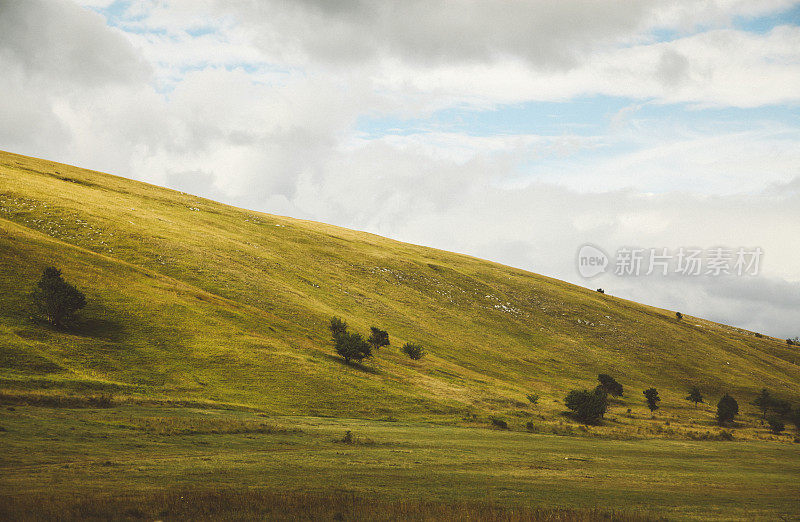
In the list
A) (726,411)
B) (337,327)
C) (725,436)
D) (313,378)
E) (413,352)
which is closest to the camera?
A: (313,378)

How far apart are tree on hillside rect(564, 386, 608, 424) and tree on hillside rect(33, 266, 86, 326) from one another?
64.0 meters

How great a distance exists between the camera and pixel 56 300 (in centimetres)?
5531

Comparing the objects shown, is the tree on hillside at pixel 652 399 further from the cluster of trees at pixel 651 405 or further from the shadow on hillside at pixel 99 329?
the shadow on hillside at pixel 99 329

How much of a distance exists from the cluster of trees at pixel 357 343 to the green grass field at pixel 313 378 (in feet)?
6.39

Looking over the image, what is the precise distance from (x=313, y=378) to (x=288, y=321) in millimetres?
21679

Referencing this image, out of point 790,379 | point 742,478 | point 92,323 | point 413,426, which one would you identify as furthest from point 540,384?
point 790,379

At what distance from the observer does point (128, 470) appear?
949 inches

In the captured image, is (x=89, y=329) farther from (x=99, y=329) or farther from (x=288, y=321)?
(x=288, y=321)

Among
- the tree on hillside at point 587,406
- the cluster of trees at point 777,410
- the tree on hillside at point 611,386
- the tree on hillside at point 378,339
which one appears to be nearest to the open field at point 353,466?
the tree on hillside at point 587,406

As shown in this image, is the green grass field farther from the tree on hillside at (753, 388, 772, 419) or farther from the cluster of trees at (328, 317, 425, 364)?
the tree on hillside at (753, 388, 772, 419)

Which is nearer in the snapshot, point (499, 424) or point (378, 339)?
point (499, 424)

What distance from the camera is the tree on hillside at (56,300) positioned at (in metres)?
55.4

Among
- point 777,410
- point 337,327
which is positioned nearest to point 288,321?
point 337,327

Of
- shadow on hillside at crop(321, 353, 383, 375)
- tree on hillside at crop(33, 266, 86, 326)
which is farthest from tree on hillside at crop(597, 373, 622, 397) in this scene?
tree on hillside at crop(33, 266, 86, 326)
